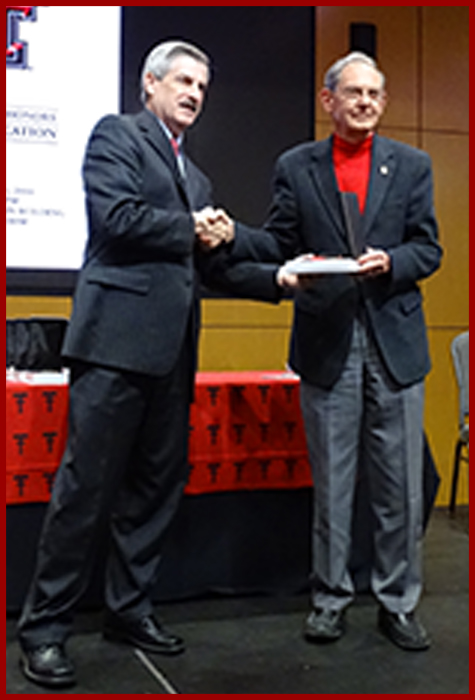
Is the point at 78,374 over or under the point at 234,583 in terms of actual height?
over

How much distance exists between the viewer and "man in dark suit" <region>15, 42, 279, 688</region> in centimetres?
203

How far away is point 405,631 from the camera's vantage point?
229 centimetres

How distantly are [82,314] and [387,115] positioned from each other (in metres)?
2.80

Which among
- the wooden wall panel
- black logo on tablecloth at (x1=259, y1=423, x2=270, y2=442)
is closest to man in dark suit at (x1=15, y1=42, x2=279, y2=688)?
black logo on tablecloth at (x1=259, y1=423, x2=270, y2=442)

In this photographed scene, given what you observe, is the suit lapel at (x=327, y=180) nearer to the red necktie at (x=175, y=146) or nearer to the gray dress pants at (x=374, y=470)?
the gray dress pants at (x=374, y=470)

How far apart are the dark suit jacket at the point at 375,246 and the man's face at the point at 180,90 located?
15.4 inches

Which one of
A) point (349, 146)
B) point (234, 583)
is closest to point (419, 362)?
point (349, 146)

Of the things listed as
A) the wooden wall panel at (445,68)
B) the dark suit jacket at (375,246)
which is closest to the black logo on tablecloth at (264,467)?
the dark suit jacket at (375,246)

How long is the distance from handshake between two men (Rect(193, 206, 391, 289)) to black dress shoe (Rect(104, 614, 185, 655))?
107 cm

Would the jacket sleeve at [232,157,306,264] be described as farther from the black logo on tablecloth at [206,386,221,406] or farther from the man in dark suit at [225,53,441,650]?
→ the black logo on tablecloth at [206,386,221,406]

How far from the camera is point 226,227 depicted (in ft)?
7.40

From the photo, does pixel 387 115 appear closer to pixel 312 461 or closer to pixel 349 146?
pixel 349 146

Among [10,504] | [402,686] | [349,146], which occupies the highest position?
[349,146]

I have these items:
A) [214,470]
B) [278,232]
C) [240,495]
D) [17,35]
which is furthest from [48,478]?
[17,35]
